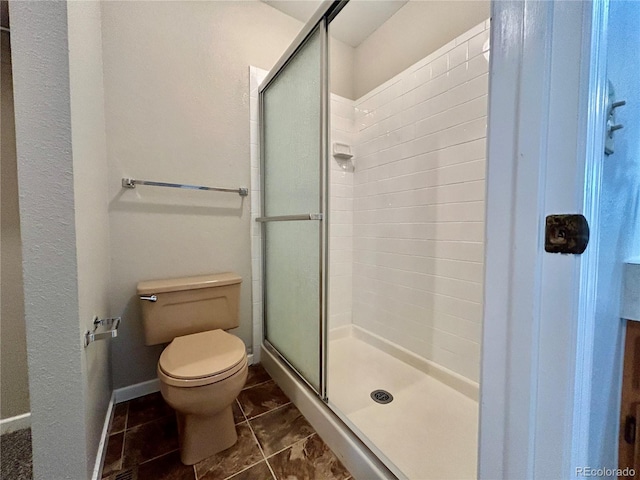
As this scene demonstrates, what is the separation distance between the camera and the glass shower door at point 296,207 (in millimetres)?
1323

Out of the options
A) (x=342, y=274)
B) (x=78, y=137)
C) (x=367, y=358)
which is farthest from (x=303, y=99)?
(x=367, y=358)

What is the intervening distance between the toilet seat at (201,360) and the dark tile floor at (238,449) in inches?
14.8

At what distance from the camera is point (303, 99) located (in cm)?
143

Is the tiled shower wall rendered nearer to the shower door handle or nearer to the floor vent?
the shower door handle

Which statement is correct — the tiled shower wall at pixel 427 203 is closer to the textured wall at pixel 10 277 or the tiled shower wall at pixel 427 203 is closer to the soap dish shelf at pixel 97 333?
the soap dish shelf at pixel 97 333

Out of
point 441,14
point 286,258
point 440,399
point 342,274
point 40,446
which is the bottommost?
point 440,399

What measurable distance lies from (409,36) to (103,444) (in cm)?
280

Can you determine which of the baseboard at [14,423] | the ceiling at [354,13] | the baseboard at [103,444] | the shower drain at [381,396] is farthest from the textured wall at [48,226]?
the ceiling at [354,13]

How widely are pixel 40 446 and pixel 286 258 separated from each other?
115cm

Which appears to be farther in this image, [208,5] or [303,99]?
[208,5]

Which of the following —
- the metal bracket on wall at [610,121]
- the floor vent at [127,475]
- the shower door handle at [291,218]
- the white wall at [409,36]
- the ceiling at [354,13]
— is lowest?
the floor vent at [127,475]

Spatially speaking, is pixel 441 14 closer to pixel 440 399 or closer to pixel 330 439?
pixel 440 399

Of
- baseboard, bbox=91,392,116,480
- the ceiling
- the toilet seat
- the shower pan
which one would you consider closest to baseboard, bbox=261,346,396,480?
the shower pan

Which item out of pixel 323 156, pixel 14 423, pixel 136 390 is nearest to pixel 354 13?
pixel 323 156
